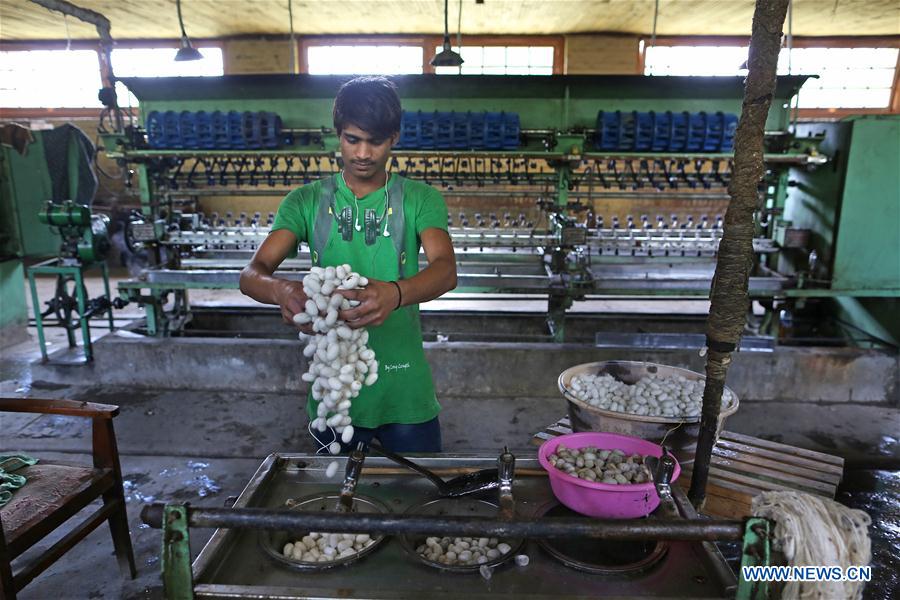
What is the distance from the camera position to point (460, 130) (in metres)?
3.82

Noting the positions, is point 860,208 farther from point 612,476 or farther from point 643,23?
point 643,23

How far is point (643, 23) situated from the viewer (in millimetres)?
7734

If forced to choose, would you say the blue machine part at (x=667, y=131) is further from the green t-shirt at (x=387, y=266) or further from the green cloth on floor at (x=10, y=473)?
the green cloth on floor at (x=10, y=473)

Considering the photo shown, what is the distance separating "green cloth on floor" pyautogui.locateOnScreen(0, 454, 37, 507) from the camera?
1847mm

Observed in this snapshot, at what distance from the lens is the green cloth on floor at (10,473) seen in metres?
1.85

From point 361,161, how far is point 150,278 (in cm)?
320

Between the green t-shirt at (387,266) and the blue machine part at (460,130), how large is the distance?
2.32 m

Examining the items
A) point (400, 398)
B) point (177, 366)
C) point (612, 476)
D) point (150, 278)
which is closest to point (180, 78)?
point (150, 278)

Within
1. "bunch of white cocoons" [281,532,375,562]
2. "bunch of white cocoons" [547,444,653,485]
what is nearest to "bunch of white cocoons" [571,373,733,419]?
"bunch of white cocoons" [547,444,653,485]

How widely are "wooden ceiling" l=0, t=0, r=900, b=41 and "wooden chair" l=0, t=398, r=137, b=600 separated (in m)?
6.38

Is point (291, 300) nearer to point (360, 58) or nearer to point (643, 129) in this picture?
point (643, 129)

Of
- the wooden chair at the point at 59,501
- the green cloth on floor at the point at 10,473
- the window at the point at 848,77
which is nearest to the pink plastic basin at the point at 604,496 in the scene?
the wooden chair at the point at 59,501

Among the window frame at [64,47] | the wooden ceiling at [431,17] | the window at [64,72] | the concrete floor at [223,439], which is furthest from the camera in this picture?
the window at [64,72]

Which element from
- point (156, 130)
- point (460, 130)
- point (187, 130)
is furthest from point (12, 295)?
point (460, 130)
